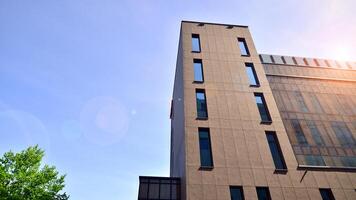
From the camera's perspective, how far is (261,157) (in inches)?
861

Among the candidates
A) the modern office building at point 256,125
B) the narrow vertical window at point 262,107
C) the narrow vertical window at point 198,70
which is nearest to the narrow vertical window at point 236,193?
the modern office building at point 256,125

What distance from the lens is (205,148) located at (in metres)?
22.2

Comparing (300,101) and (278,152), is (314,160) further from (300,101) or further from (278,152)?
→ (300,101)

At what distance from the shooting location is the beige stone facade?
20.0m

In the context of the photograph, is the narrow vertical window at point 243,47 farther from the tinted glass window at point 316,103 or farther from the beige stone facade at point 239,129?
the tinted glass window at point 316,103

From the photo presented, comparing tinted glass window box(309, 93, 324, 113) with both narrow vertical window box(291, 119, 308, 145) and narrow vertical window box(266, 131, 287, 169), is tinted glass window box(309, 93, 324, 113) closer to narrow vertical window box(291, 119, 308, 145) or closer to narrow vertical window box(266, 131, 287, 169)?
narrow vertical window box(291, 119, 308, 145)

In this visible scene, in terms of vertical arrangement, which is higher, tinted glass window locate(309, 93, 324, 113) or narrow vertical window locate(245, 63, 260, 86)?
narrow vertical window locate(245, 63, 260, 86)

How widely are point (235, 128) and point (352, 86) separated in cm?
2288

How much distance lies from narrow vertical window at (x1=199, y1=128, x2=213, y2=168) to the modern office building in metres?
0.11

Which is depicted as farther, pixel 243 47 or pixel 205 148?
pixel 243 47

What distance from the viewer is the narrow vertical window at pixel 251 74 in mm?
28828

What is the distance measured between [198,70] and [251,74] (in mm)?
7538

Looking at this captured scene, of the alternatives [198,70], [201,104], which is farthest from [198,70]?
[201,104]

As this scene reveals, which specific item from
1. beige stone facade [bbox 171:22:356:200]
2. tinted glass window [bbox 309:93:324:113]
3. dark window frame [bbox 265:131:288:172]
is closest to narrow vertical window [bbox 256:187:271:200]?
beige stone facade [bbox 171:22:356:200]
